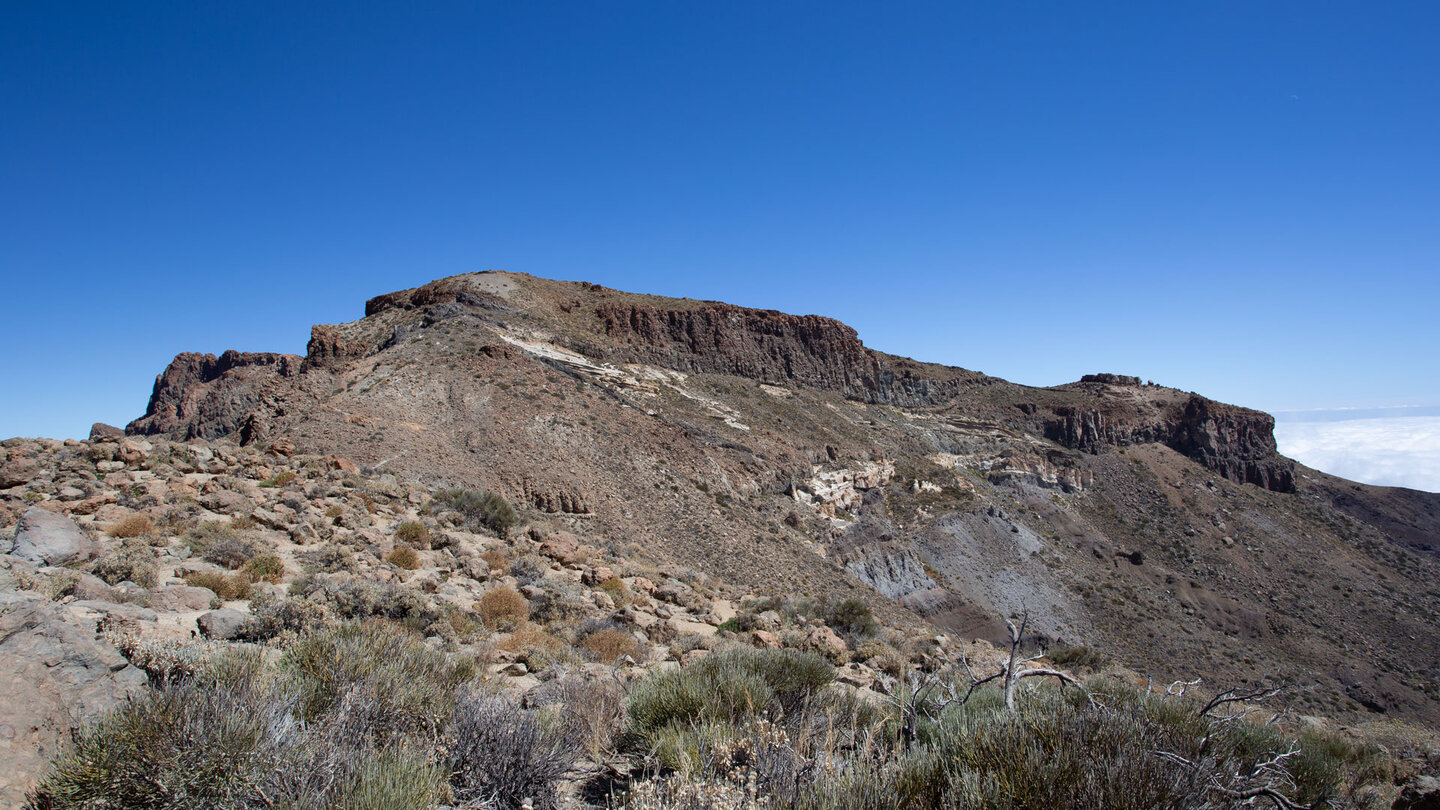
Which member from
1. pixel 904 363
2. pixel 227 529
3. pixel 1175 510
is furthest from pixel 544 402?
pixel 1175 510

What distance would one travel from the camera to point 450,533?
44.0ft

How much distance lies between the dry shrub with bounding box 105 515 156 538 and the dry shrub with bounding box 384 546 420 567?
127 inches

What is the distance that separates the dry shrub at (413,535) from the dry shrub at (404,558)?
114 cm

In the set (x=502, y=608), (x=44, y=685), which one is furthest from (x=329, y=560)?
(x=44, y=685)

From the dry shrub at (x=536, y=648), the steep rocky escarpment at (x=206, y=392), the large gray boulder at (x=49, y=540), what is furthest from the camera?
the steep rocky escarpment at (x=206, y=392)

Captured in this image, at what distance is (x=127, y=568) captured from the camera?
24.4 feet

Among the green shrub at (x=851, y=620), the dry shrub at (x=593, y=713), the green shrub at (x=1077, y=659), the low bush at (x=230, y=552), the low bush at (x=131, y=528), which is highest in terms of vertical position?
the low bush at (x=131, y=528)

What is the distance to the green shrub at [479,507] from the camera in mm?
14805

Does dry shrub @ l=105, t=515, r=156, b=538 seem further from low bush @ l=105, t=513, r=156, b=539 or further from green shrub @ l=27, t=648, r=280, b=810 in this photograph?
green shrub @ l=27, t=648, r=280, b=810

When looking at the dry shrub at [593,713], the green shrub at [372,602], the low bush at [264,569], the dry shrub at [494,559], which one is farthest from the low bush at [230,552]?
the dry shrub at [593,713]

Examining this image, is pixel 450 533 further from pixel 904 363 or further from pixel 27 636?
pixel 904 363

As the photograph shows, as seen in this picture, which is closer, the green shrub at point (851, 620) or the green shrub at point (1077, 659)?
the green shrub at point (851, 620)

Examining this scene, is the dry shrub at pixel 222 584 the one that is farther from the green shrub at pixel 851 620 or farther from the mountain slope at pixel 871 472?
the mountain slope at pixel 871 472

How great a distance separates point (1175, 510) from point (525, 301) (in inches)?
1994
